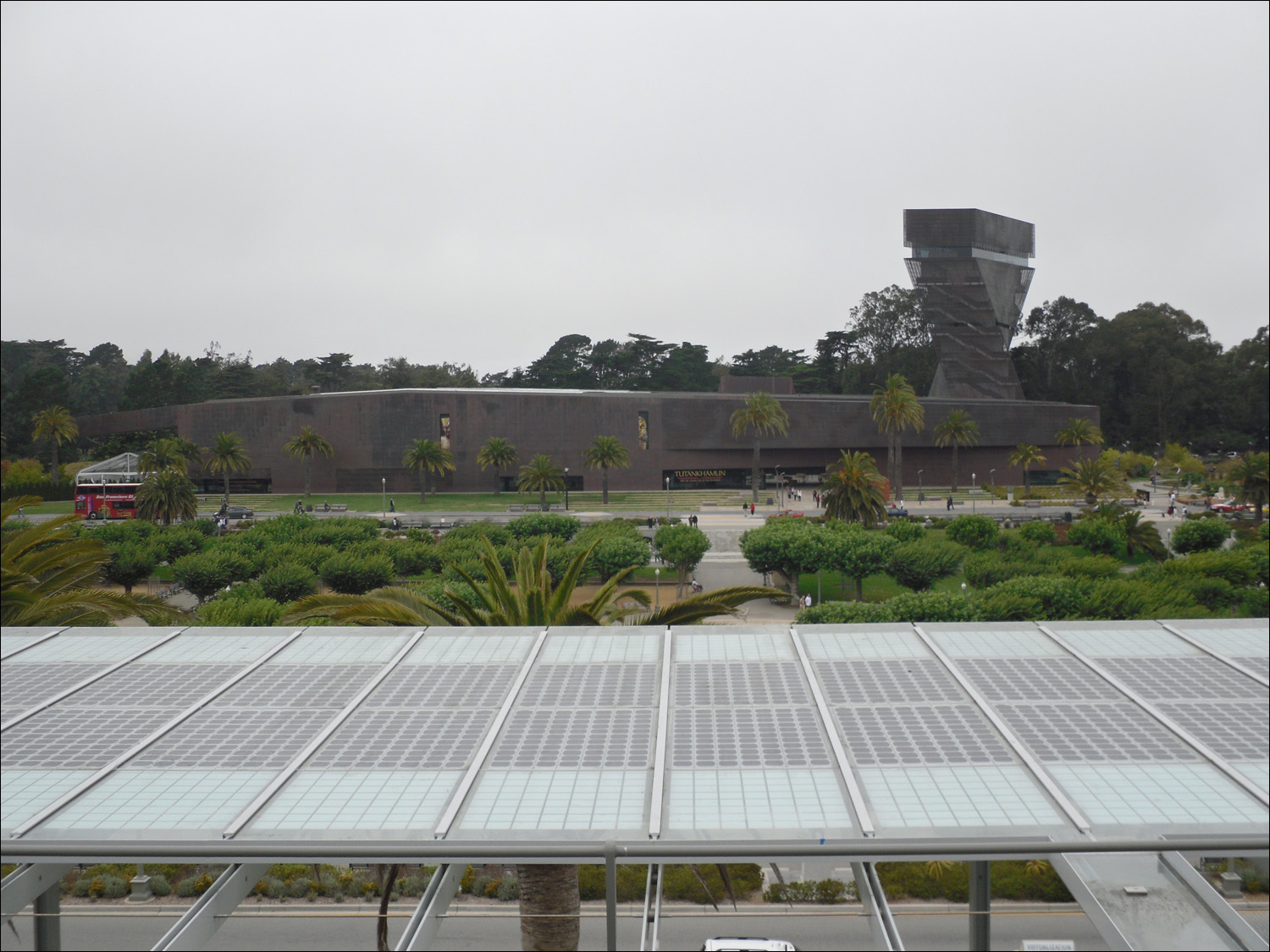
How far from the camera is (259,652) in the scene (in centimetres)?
852

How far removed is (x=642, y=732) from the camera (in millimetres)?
6656

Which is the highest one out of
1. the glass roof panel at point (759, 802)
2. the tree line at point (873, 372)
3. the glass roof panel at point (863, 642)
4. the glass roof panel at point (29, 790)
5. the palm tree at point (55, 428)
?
the tree line at point (873, 372)

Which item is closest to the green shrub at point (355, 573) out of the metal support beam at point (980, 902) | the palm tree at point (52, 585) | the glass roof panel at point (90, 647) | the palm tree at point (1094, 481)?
the palm tree at point (52, 585)

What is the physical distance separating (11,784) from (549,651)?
4.24 m

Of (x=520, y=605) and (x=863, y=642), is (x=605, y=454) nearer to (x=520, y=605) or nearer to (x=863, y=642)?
(x=520, y=605)

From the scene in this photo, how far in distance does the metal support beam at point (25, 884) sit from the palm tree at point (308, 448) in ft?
244

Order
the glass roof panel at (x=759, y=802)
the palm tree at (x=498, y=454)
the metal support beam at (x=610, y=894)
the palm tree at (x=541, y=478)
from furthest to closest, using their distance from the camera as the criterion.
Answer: the palm tree at (x=498, y=454) < the palm tree at (x=541, y=478) < the glass roof panel at (x=759, y=802) < the metal support beam at (x=610, y=894)

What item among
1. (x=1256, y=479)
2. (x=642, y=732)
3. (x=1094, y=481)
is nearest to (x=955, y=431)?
(x=1094, y=481)

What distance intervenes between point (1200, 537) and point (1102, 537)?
5.00 meters

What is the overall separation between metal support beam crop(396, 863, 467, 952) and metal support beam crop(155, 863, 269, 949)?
0.92 m

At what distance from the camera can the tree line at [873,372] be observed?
10600 cm

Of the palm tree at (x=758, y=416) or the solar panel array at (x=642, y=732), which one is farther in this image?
the palm tree at (x=758, y=416)

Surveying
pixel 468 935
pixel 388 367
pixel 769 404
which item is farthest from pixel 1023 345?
pixel 468 935

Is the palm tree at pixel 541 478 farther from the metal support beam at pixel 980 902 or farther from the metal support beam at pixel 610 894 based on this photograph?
the metal support beam at pixel 610 894
